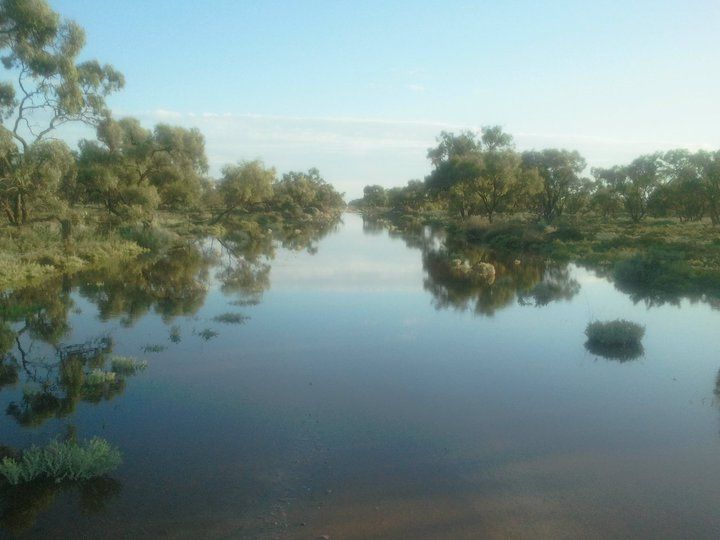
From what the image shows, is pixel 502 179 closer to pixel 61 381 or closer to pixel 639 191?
pixel 639 191

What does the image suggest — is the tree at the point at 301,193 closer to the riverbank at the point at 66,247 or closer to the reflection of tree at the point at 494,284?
the riverbank at the point at 66,247

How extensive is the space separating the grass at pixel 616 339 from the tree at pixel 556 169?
52.2 meters

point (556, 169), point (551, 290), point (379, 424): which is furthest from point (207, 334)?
point (556, 169)

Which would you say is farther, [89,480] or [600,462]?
[600,462]

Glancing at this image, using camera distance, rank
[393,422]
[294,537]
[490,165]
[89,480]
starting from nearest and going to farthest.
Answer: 1. [294,537]
2. [89,480]
3. [393,422]
4. [490,165]

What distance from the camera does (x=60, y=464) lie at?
9.20 metres

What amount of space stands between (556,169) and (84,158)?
185ft

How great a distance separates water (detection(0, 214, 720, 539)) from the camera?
8.27m

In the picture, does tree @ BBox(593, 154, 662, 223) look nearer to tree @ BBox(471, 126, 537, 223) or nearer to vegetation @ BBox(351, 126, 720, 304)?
vegetation @ BBox(351, 126, 720, 304)

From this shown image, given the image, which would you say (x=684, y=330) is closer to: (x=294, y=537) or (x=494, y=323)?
(x=494, y=323)

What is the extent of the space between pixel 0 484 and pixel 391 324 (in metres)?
14.7

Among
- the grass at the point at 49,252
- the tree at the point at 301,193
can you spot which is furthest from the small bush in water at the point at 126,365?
the tree at the point at 301,193

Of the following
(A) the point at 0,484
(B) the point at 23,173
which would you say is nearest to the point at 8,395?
(A) the point at 0,484

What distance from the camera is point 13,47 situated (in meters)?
32.3
